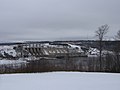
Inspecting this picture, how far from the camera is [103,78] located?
754cm

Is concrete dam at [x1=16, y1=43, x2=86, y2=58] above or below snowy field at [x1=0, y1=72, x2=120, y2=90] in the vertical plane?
below

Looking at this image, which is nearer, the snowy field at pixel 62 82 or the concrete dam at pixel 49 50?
the snowy field at pixel 62 82

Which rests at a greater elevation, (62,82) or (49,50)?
(62,82)

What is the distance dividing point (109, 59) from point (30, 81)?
11714 mm

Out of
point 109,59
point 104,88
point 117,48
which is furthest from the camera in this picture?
point 117,48

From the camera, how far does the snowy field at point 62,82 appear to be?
649cm

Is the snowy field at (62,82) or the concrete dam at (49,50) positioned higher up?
the snowy field at (62,82)

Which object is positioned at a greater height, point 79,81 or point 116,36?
point 116,36

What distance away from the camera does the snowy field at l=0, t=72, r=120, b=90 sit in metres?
6.49

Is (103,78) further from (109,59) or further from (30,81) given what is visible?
(109,59)

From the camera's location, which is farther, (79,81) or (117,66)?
(117,66)

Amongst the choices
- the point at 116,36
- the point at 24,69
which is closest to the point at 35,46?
the point at 116,36

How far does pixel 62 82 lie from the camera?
7188 mm

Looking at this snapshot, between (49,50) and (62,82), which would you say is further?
(49,50)
